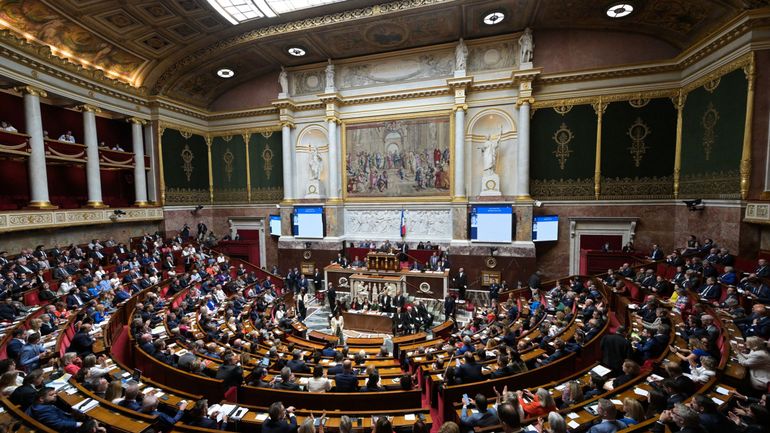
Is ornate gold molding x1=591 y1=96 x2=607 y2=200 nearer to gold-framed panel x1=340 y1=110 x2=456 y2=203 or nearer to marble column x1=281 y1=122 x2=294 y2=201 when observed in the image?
gold-framed panel x1=340 y1=110 x2=456 y2=203

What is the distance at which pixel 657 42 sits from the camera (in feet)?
47.8

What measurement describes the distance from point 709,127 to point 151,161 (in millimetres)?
26273

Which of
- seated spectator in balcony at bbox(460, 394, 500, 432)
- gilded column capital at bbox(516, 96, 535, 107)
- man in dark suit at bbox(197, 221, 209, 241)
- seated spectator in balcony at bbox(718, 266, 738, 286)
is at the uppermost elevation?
gilded column capital at bbox(516, 96, 535, 107)

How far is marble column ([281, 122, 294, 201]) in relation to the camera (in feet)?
64.5

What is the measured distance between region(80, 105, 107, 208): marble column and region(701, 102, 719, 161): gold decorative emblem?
85.5 feet

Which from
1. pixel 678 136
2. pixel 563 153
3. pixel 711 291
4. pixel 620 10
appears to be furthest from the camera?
pixel 563 153

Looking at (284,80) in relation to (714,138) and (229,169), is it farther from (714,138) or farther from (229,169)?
(714,138)

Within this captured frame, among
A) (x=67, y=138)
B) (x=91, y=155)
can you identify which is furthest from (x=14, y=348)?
(x=67, y=138)

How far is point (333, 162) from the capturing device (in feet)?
62.3

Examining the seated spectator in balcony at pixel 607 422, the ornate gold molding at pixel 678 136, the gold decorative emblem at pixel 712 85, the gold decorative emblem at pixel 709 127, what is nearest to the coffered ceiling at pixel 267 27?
the gold decorative emblem at pixel 712 85

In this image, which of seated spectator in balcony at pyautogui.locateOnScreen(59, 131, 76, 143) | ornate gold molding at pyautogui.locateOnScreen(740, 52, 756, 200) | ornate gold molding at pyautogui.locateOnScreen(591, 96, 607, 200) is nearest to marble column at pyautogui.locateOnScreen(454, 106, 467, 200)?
ornate gold molding at pyautogui.locateOnScreen(591, 96, 607, 200)

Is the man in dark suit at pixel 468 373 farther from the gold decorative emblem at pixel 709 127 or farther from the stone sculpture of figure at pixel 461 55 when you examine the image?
the stone sculpture of figure at pixel 461 55

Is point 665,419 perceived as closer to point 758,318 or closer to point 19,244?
point 758,318

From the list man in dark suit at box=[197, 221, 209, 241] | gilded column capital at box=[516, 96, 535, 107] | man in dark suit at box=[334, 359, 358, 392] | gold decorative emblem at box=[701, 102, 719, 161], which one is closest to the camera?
man in dark suit at box=[334, 359, 358, 392]
